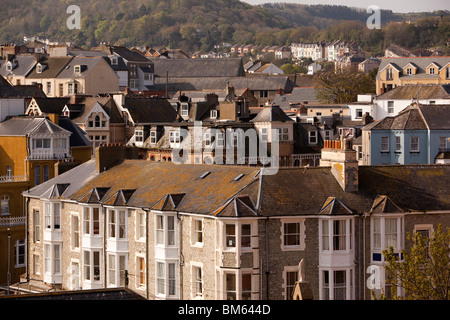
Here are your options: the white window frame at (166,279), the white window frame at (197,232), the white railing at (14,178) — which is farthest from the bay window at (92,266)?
the white railing at (14,178)

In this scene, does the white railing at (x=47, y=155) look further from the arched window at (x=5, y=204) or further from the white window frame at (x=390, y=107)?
the white window frame at (x=390, y=107)

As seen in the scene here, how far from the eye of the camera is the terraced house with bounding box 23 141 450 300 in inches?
1752

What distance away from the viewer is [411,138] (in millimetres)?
76500

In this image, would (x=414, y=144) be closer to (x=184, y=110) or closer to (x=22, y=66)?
(x=184, y=110)

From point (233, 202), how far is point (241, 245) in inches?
60.2

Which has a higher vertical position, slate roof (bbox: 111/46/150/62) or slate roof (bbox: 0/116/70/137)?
slate roof (bbox: 111/46/150/62)

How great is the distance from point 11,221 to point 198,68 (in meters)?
108

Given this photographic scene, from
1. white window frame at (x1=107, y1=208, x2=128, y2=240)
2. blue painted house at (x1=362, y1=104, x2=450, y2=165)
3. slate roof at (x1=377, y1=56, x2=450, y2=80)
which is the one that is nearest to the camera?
white window frame at (x1=107, y1=208, x2=128, y2=240)

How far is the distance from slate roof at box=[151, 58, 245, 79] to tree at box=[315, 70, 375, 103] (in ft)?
74.5

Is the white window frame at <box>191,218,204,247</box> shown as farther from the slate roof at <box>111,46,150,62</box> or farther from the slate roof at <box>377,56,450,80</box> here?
the slate roof at <box>111,46,150,62</box>

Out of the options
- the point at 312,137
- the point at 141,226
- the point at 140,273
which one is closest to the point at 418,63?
the point at 312,137

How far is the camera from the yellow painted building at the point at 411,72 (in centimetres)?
13888

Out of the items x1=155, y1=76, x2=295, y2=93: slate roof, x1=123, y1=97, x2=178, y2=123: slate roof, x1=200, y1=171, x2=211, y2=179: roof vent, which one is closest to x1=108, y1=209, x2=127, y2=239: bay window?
x1=200, y1=171, x2=211, y2=179: roof vent
